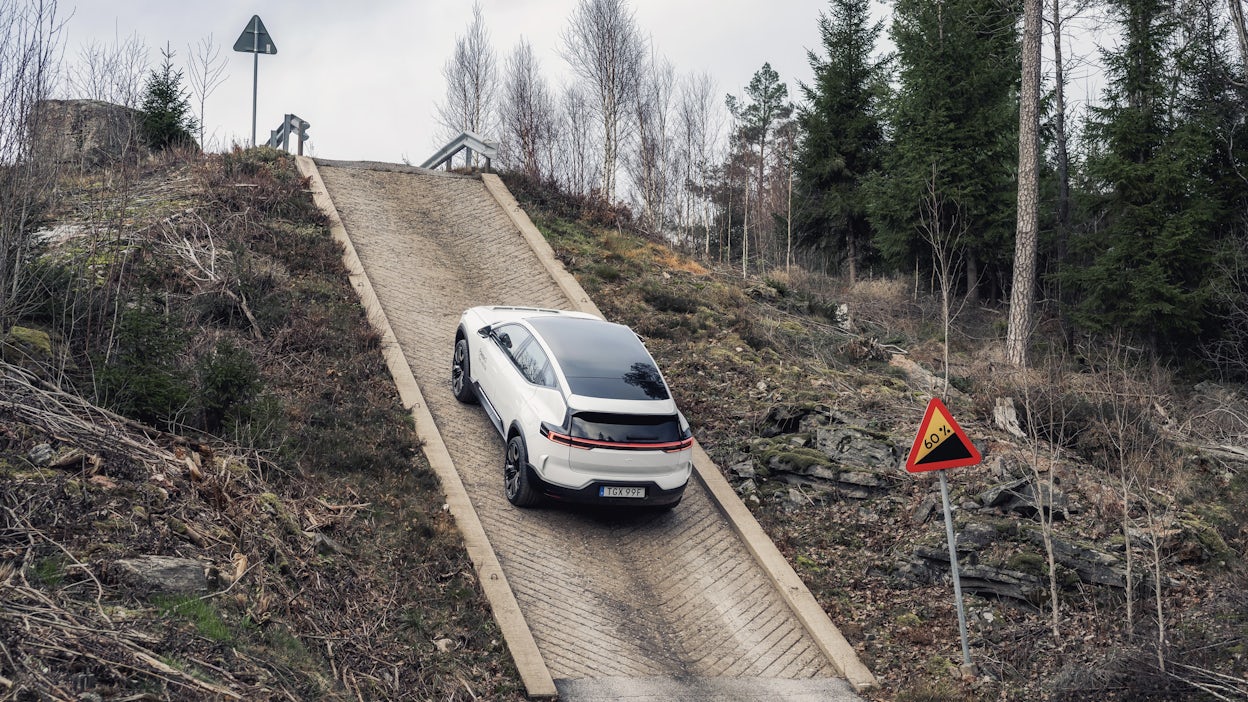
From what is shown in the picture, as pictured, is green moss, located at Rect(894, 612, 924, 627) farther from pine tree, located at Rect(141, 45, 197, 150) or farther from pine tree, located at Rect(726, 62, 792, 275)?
pine tree, located at Rect(726, 62, 792, 275)

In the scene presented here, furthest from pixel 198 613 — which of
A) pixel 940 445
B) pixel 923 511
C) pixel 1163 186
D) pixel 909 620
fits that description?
pixel 1163 186

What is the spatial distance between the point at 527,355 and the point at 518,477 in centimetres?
150

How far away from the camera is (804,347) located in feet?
53.5

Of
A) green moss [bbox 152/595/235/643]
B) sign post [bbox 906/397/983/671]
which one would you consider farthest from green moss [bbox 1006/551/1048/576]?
green moss [bbox 152/595/235/643]

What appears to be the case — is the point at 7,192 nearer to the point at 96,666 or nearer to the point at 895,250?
the point at 96,666

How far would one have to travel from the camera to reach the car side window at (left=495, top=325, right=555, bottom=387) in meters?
10.3

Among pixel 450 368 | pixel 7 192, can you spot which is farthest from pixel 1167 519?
pixel 7 192

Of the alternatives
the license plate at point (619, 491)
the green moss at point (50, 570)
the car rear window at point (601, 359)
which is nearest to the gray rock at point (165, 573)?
the green moss at point (50, 570)

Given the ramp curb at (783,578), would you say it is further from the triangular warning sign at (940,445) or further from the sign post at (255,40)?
the sign post at (255,40)

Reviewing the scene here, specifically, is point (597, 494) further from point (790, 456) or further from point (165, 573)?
point (165, 573)

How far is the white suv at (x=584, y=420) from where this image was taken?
968 cm

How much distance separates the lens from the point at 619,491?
388 inches

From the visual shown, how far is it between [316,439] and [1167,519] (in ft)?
30.5

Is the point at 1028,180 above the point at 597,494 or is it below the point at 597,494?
above
